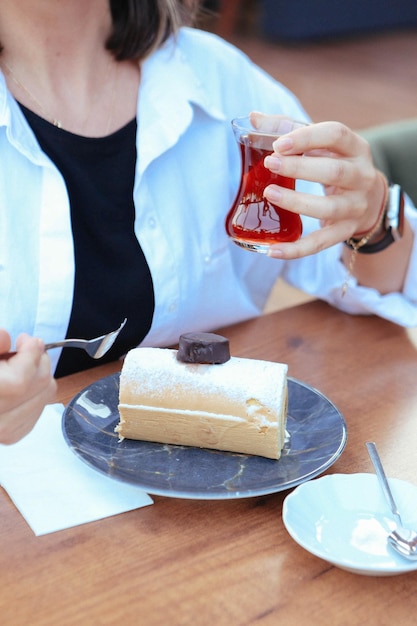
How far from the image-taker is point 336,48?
755 centimetres

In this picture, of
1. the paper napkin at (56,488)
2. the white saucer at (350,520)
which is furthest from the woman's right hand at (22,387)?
the white saucer at (350,520)

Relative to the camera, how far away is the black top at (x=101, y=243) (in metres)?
1.40

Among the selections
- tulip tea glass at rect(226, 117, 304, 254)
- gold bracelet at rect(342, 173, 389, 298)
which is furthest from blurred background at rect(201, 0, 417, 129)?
tulip tea glass at rect(226, 117, 304, 254)

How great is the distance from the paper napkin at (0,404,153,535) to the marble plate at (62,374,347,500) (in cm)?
3

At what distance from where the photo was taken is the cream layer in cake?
3.25 ft

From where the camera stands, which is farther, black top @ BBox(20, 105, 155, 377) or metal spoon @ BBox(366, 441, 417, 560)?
black top @ BBox(20, 105, 155, 377)

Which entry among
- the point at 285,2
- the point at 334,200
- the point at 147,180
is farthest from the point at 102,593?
the point at 285,2

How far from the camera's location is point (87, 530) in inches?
36.3

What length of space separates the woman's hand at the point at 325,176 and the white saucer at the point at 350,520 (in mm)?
382

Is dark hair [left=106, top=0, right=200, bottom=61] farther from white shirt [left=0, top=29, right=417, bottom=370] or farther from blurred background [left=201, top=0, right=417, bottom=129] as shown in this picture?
blurred background [left=201, top=0, right=417, bottom=129]

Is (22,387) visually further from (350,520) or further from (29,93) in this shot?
(29,93)

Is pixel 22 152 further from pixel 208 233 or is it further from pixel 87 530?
pixel 87 530

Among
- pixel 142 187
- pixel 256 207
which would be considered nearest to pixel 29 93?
pixel 142 187

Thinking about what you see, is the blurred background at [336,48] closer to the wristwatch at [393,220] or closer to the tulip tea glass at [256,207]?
the wristwatch at [393,220]
